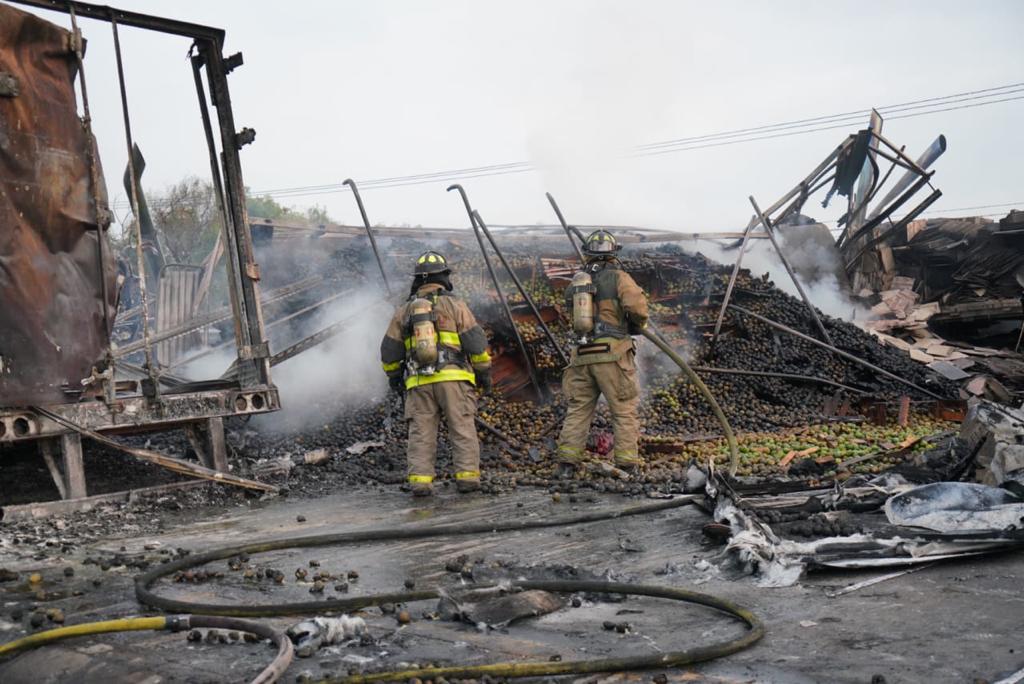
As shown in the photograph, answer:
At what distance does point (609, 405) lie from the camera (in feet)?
28.7

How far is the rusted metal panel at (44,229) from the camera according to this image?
276 inches

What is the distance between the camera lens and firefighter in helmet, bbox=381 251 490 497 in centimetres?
829

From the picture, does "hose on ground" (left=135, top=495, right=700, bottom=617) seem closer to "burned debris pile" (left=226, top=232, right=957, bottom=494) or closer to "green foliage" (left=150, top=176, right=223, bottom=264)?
"burned debris pile" (left=226, top=232, right=957, bottom=494)

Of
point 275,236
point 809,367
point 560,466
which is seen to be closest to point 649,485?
point 560,466

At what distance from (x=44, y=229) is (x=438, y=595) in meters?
4.74

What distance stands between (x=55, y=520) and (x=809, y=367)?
919 cm

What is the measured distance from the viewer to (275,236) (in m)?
14.7

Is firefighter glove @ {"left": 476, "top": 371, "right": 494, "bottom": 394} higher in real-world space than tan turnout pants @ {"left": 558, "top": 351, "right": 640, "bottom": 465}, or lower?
higher

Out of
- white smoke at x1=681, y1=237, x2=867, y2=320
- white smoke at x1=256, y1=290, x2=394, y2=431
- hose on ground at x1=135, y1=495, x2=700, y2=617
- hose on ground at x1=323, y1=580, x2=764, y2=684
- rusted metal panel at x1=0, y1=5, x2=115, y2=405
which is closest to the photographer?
hose on ground at x1=323, y1=580, x2=764, y2=684

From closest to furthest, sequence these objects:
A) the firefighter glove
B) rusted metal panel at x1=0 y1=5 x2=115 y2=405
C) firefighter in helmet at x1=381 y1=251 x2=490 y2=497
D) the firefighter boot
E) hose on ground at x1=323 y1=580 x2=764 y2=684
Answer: hose on ground at x1=323 y1=580 x2=764 y2=684, rusted metal panel at x1=0 y1=5 x2=115 y2=405, the firefighter boot, firefighter in helmet at x1=381 y1=251 x2=490 y2=497, the firefighter glove

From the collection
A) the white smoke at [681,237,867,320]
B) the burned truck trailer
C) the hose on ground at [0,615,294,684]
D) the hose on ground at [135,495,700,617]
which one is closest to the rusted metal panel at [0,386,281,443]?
the burned truck trailer

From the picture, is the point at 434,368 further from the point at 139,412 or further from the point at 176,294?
the point at 176,294

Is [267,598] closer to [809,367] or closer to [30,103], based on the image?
[30,103]

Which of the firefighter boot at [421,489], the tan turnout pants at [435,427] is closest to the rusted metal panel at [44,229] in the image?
the tan turnout pants at [435,427]
